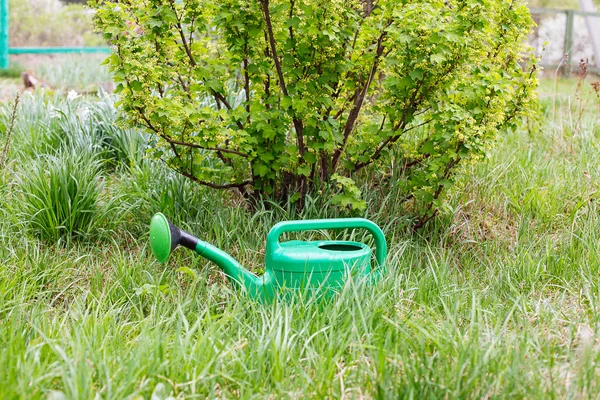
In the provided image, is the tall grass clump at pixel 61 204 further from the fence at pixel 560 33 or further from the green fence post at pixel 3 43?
the fence at pixel 560 33

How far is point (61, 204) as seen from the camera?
9.45 feet

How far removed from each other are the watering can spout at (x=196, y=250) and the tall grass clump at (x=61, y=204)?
89 cm

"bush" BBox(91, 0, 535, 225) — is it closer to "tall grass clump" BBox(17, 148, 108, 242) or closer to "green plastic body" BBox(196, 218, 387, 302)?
"tall grass clump" BBox(17, 148, 108, 242)

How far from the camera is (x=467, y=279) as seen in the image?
8.77ft

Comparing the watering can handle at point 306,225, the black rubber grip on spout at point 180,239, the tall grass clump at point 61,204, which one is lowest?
the tall grass clump at point 61,204

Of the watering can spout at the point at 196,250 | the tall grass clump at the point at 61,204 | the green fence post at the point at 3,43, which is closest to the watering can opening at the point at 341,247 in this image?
the watering can spout at the point at 196,250

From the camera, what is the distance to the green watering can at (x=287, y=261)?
2.10m

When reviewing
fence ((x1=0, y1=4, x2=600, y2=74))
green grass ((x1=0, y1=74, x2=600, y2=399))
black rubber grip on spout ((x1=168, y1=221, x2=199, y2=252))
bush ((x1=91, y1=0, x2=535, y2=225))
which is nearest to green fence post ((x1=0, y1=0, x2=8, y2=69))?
green grass ((x1=0, y1=74, x2=600, y2=399))

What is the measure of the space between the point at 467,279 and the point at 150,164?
1782 mm

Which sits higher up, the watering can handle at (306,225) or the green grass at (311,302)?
the watering can handle at (306,225)

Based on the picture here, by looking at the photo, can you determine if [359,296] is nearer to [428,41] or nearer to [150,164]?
[428,41]

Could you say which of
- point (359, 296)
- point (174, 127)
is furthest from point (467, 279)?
point (174, 127)

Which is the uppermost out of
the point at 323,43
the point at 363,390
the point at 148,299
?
the point at 323,43

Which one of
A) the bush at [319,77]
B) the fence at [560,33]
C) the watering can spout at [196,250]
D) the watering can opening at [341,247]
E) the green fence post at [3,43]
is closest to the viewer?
the watering can spout at [196,250]
